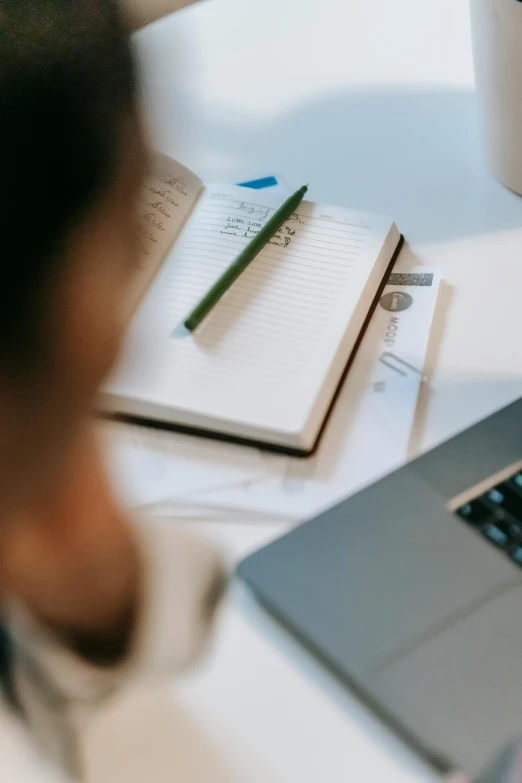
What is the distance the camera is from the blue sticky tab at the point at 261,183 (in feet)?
1.92

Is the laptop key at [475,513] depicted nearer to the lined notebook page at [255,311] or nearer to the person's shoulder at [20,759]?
the lined notebook page at [255,311]

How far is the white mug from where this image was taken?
461 mm

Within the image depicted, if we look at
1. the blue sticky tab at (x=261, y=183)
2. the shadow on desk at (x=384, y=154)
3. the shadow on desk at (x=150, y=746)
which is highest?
the shadow on desk at (x=384, y=154)

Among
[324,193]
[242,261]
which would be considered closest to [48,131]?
[242,261]

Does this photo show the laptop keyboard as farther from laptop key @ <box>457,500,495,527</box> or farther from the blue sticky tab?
the blue sticky tab

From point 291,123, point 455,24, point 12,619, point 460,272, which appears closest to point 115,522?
point 12,619

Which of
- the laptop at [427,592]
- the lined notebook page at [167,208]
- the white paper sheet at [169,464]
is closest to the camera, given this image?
the laptop at [427,592]

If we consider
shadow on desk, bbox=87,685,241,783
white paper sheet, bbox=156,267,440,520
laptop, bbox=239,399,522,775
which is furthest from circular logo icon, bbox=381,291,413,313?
shadow on desk, bbox=87,685,241,783

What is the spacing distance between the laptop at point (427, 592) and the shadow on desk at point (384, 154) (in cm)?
22

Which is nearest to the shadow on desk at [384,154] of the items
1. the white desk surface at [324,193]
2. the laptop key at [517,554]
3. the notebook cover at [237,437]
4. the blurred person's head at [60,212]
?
the white desk surface at [324,193]

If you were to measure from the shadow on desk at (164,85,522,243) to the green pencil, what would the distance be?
4 centimetres

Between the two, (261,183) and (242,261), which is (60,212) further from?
(261,183)

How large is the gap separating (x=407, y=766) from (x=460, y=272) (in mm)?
315

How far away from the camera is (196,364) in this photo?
44 centimetres
